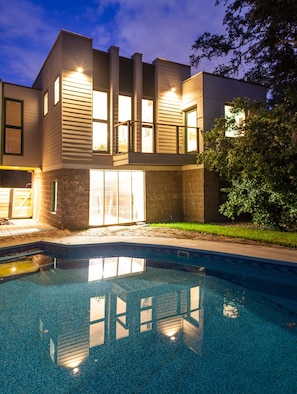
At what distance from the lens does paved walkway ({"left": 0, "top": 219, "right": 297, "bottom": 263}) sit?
743cm

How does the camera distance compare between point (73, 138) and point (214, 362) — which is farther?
point (73, 138)

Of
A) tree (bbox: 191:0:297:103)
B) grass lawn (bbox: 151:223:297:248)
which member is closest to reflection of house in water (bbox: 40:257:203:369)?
grass lawn (bbox: 151:223:297:248)

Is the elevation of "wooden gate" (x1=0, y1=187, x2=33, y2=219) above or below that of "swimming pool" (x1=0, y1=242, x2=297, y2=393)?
above

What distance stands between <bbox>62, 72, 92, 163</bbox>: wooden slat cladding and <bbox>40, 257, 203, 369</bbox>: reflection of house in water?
589 centimetres

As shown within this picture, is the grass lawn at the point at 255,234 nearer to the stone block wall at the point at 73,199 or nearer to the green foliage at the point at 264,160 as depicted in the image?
the green foliage at the point at 264,160

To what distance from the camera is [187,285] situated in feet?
20.1

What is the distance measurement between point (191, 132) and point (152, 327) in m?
10.9

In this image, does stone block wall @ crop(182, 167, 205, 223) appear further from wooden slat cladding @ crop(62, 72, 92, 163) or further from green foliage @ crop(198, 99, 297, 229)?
wooden slat cladding @ crop(62, 72, 92, 163)

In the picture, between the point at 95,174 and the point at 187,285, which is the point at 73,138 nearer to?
the point at 95,174

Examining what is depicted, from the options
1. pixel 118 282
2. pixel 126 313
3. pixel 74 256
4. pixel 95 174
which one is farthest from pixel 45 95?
pixel 126 313

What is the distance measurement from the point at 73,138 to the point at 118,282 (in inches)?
283

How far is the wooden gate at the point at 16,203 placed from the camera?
15.1 metres

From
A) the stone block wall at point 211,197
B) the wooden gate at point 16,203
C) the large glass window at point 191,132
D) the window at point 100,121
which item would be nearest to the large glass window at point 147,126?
the large glass window at point 191,132

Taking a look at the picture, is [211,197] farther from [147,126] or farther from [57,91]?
[57,91]
